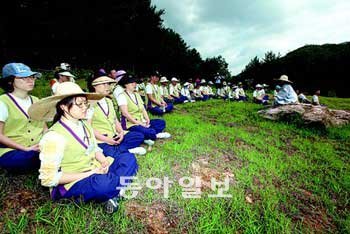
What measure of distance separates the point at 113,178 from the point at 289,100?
324 inches

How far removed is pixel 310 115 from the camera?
6988 millimetres

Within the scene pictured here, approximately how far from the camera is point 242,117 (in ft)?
27.1

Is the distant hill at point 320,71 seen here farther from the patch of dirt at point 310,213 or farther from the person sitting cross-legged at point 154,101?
the patch of dirt at point 310,213

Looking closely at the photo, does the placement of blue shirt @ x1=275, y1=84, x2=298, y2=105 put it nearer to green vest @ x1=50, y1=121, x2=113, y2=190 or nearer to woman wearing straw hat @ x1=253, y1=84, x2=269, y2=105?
woman wearing straw hat @ x1=253, y1=84, x2=269, y2=105

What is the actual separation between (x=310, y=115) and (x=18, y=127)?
759cm

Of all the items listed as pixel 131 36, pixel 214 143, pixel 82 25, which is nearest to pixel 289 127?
pixel 214 143

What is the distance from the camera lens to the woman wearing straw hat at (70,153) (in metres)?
1.95

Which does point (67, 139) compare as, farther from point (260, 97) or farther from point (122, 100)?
point (260, 97)

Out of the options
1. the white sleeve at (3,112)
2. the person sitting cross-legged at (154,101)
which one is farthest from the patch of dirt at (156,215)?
the person sitting cross-legged at (154,101)

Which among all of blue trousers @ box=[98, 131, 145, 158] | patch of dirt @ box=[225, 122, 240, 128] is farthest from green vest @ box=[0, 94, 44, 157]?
patch of dirt @ box=[225, 122, 240, 128]

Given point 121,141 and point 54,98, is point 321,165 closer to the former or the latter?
point 121,141

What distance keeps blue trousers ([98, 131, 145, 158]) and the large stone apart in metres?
5.55

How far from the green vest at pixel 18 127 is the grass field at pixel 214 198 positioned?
502 millimetres

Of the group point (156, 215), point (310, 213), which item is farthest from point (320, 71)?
point (156, 215)
